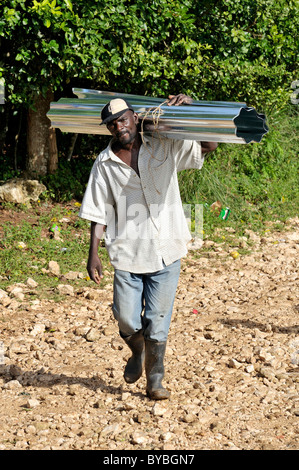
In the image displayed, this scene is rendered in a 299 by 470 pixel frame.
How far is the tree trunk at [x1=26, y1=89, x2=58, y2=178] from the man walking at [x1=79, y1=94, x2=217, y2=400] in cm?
459

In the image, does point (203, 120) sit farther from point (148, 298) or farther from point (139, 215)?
point (148, 298)

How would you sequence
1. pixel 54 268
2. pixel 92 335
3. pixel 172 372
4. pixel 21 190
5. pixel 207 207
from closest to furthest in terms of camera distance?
pixel 172 372 → pixel 92 335 → pixel 54 268 → pixel 21 190 → pixel 207 207

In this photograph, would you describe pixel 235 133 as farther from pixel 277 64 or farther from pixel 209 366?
pixel 277 64

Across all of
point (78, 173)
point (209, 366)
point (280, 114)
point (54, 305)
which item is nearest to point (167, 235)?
point (209, 366)

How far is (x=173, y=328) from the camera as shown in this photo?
546 cm

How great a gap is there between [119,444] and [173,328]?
6.27 ft

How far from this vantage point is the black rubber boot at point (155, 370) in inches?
158

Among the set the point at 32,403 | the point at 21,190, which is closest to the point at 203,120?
the point at 32,403

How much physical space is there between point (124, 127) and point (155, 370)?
1502mm

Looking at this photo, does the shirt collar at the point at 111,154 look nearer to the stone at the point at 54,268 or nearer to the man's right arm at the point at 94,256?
the man's right arm at the point at 94,256

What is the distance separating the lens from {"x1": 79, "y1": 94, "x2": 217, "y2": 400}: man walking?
3.79m

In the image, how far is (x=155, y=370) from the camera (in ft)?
13.3

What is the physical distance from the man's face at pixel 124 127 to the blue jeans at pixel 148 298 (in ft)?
2.59

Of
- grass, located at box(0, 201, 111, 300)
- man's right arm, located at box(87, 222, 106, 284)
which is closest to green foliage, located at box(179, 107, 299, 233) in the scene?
grass, located at box(0, 201, 111, 300)
